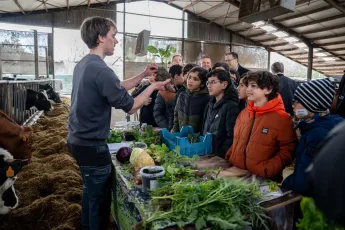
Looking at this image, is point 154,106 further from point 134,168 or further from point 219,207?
point 219,207

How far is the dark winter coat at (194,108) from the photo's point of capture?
9.42 feet

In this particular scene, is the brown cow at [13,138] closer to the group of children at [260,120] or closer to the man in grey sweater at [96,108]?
the man in grey sweater at [96,108]

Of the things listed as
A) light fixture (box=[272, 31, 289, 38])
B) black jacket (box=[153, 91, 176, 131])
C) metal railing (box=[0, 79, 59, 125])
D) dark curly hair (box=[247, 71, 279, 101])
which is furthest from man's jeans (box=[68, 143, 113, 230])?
light fixture (box=[272, 31, 289, 38])

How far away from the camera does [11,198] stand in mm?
2789

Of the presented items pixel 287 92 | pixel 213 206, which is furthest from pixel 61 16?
pixel 213 206

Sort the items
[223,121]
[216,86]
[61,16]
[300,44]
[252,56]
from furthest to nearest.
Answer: [252,56], [300,44], [61,16], [216,86], [223,121]

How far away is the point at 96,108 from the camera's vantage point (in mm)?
1847

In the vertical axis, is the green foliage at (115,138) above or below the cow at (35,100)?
below

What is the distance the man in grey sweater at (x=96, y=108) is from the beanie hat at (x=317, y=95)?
1.06m

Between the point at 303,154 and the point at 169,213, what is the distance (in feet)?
2.88

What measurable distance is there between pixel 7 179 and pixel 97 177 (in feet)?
4.89

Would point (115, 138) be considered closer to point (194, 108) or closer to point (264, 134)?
point (194, 108)

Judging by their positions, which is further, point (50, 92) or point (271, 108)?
point (50, 92)

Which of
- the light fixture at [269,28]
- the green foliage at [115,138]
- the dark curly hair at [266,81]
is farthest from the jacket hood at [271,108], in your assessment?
the light fixture at [269,28]
